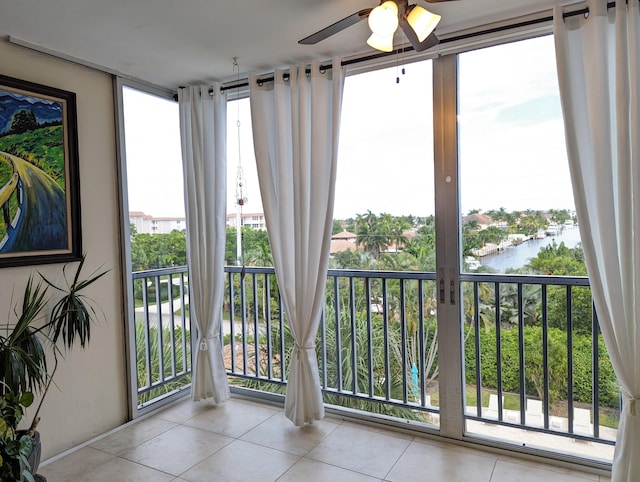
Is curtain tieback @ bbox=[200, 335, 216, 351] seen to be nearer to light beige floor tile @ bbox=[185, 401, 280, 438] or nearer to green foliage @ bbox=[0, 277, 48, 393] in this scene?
light beige floor tile @ bbox=[185, 401, 280, 438]

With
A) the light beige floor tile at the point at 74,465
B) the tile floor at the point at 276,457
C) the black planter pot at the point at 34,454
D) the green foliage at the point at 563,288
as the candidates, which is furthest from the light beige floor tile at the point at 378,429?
the black planter pot at the point at 34,454

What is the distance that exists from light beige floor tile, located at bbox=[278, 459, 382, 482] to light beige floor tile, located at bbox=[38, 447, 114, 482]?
1.11 meters

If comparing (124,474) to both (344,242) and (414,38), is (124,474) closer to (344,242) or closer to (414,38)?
(344,242)

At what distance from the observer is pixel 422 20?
1.69 meters

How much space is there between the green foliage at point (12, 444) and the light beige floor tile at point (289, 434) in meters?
1.21

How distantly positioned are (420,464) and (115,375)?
6.73ft

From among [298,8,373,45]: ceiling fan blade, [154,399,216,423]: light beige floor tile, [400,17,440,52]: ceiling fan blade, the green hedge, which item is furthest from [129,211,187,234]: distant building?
the green hedge

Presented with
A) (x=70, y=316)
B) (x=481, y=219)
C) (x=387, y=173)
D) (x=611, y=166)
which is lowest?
(x=70, y=316)

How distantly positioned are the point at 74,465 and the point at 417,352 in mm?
2165

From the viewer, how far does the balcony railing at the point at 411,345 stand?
233 cm

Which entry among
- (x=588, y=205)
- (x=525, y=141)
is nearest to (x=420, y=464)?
(x=588, y=205)

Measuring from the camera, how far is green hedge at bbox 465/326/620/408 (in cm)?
227

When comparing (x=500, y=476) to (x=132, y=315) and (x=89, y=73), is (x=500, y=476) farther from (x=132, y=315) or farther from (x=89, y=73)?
(x=89, y=73)

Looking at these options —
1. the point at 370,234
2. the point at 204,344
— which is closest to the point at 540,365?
the point at 370,234
